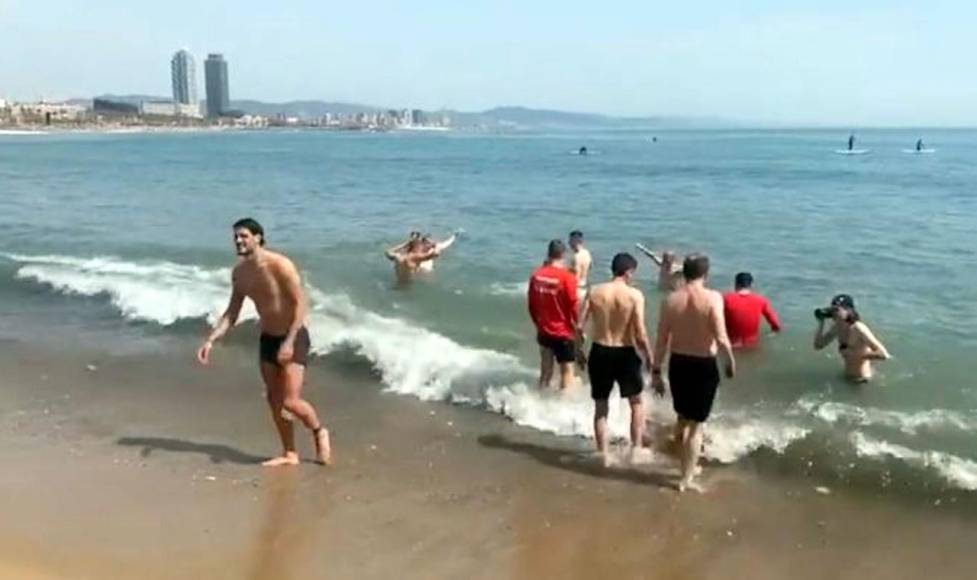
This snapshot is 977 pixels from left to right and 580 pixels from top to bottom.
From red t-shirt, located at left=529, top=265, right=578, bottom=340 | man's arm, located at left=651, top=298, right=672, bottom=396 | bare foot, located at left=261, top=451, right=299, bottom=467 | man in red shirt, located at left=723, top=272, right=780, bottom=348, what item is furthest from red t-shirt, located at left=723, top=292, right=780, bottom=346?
bare foot, located at left=261, top=451, right=299, bottom=467

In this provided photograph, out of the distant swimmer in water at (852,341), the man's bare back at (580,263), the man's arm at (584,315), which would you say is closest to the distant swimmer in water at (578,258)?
the man's bare back at (580,263)

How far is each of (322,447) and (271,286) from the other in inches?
55.6

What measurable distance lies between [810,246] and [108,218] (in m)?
18.9

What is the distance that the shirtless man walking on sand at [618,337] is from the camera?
7.56 m

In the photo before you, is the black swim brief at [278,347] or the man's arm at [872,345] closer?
the black swim brief at [278,347]

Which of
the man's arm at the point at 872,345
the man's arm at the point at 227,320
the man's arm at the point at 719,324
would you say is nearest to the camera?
the man's arm at the point at 719,324

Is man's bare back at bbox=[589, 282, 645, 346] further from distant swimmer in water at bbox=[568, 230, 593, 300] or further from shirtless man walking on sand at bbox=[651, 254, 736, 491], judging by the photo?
distant swimmer in water at bbox=[568, 230, 593, 300]

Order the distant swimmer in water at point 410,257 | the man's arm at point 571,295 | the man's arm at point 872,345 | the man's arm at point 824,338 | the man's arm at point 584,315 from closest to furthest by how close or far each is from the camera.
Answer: the man's arm at point 584,315
the man's arm at point 571,295
the man's arm at point 872,345
the man's arm at point 824,338
the distant swimmer in water at point 410,257

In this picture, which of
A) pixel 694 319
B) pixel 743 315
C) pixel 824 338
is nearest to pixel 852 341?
pixel 824 338

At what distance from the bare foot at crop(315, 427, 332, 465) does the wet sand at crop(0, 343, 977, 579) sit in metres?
0.11

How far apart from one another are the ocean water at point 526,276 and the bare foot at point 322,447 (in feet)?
6.85

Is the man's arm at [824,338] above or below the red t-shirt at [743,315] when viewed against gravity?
below

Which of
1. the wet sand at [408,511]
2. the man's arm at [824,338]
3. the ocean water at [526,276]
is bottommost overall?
the ocean water at [526,276]

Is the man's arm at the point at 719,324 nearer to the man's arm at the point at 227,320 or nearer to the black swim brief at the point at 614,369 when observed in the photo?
the black swim brief at the point at 614,369
